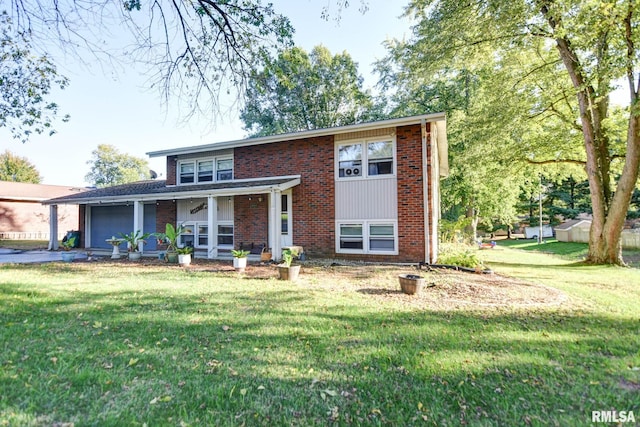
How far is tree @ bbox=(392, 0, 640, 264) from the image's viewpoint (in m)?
9.72

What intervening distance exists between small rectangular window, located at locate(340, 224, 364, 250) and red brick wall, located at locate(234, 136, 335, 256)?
1.28 ft

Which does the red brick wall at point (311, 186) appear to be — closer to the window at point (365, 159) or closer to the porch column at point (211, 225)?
the window at point (365, 159)

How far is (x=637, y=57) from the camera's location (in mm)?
9664

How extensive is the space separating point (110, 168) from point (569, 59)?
59.8 metres

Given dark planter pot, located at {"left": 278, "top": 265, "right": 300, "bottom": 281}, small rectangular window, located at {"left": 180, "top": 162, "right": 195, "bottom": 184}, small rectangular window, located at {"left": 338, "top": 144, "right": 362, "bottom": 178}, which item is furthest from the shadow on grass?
small rectangular window, located at {"left": 180, "top": 162, "right": 195, "bottom": 184}

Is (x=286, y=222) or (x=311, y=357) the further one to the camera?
(x=286, y=222)

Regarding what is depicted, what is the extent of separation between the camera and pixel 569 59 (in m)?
12.2

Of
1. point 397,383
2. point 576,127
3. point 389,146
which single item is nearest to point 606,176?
point 576,127

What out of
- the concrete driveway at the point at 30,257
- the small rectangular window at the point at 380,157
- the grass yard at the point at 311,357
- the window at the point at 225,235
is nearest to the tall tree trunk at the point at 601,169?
the small rectangular window at the point at 380,157

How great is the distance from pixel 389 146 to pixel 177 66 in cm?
781

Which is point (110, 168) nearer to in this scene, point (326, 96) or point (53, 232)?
point (53, 232)

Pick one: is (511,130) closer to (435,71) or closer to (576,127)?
(576,127)

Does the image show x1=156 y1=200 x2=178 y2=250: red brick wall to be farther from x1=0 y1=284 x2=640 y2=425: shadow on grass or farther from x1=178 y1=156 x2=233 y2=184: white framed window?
x1=0 y1=284 x2=640 y2=425: shadow on grass

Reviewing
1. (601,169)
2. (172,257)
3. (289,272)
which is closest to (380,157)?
(289,272)
